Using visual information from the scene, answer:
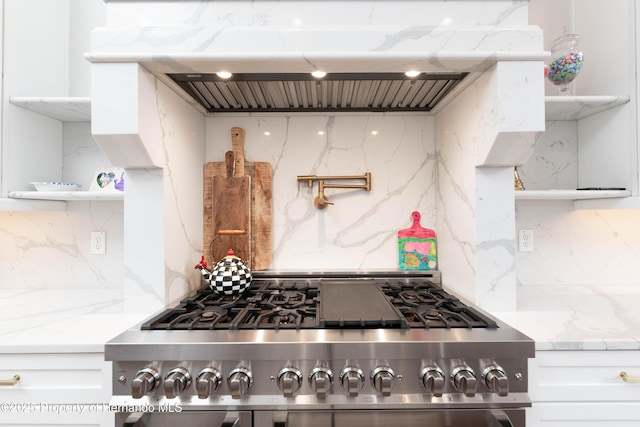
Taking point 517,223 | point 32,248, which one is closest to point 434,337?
point 517,223

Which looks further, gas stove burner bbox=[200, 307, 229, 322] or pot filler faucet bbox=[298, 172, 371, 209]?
pot filler faucet bbox=[298, 172, 371, 209]

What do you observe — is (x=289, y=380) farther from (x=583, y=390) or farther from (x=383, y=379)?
(x=583, y=390)

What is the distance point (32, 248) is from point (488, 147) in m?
2.16

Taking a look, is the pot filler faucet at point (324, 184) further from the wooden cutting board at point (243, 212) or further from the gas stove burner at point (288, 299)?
the gas stove burner at point (288, 299)

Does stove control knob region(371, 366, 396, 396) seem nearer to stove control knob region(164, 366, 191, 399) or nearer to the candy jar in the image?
stove control knob region(164, 366, 191, 399)

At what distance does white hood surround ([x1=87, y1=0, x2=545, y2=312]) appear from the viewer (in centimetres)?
114

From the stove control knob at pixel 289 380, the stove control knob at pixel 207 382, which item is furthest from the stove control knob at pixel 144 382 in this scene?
the stove control knob at pixel 289 380

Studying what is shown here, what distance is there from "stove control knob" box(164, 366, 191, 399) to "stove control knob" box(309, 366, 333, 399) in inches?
13.5

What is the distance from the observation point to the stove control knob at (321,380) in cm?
91

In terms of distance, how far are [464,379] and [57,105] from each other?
72.3 inches

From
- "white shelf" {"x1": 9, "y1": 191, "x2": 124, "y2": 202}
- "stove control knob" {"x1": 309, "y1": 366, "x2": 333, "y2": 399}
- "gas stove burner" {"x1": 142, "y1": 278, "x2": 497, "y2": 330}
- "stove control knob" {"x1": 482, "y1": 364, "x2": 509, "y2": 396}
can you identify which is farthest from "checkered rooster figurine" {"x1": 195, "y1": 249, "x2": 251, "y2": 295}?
"stove control knob" {"x1": 482, "y1": 364, "x2": 509, "y2": 396}

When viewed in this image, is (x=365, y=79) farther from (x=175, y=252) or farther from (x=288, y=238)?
(x=175, y=252)

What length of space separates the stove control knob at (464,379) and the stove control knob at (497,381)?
39mm

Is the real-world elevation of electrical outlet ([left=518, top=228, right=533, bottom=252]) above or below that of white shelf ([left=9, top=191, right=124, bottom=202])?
below
